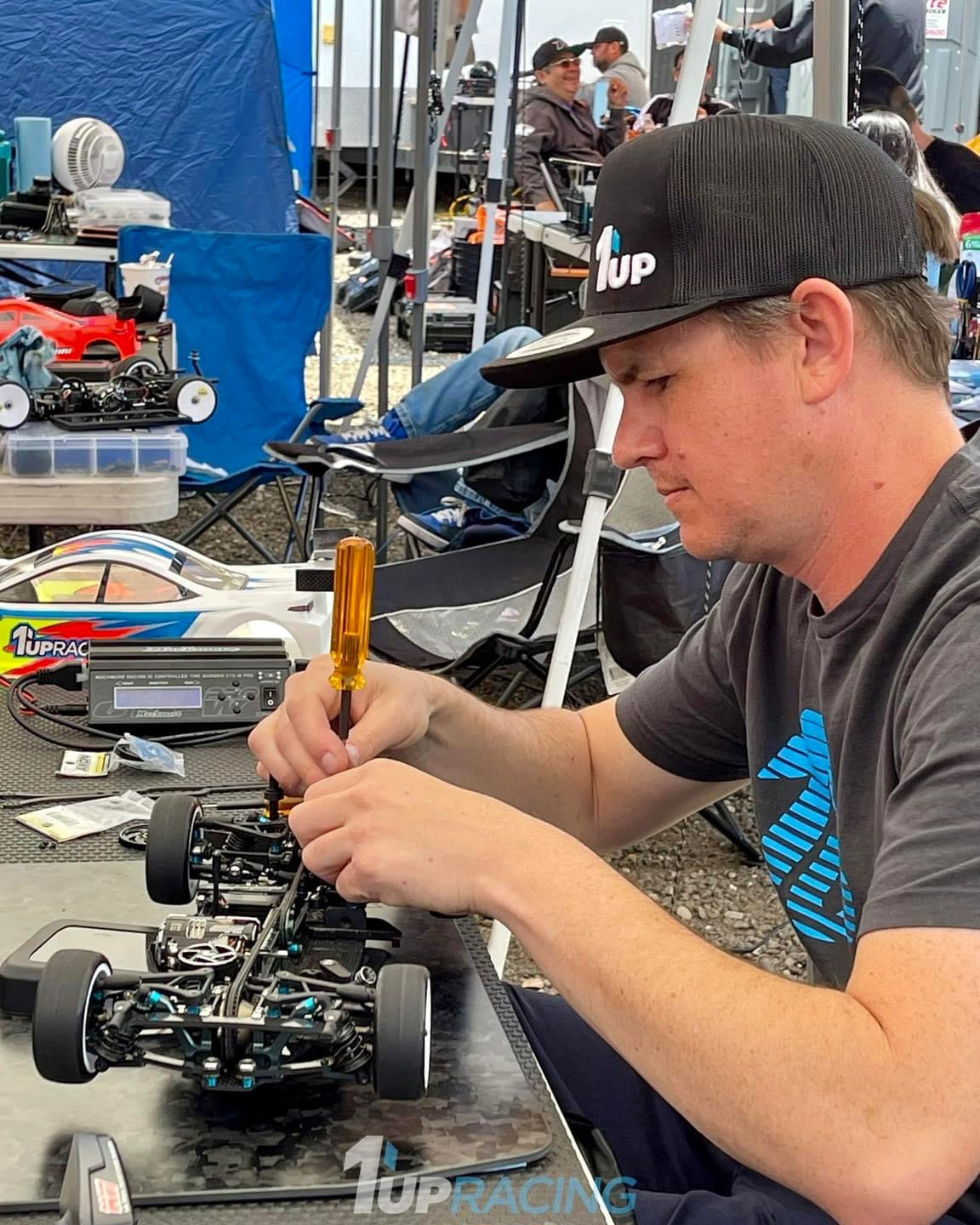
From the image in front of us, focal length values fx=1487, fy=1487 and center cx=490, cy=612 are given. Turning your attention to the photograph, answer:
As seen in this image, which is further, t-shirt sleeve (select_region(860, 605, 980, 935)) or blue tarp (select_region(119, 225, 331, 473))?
blue tarp (select_region(119, 225, 331, 473))

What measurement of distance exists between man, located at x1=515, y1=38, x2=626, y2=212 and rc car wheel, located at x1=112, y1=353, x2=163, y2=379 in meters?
4.53

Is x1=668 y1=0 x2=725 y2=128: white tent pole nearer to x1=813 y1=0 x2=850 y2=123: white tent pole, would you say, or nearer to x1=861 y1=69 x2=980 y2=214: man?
x1=813 y1=0 x2=850 y2=123: white tent pole

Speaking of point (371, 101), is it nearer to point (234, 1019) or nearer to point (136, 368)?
point (136, 368)

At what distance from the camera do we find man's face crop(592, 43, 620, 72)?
9.56 m

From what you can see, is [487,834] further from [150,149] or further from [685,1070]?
[150,149]

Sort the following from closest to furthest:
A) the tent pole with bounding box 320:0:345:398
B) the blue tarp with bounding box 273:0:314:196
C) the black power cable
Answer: the black power cable, the tent pole with bounding box 320:0:345:398, the blue tarp with bounding box 273:0:314:196

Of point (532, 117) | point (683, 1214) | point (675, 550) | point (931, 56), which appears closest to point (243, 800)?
point (683, 1214)

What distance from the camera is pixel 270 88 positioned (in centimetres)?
731

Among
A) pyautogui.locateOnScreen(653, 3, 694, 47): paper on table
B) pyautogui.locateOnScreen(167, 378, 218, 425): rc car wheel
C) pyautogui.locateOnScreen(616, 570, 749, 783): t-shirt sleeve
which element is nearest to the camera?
pyautogui.locateOnScreen(616, 570, 749, 783): t-shirt sleeve

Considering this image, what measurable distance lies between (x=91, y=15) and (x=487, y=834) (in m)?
7.08

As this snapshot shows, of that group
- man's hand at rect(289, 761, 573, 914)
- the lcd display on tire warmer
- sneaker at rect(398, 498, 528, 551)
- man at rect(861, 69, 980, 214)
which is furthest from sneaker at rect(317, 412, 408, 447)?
man's hand at rect(289, 761, 573, 914)

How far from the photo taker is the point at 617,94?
29.9ft

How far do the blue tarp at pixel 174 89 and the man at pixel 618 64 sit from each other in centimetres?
265

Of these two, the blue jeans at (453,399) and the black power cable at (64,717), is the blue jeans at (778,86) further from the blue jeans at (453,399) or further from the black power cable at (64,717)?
the black power cable at (64,717)
